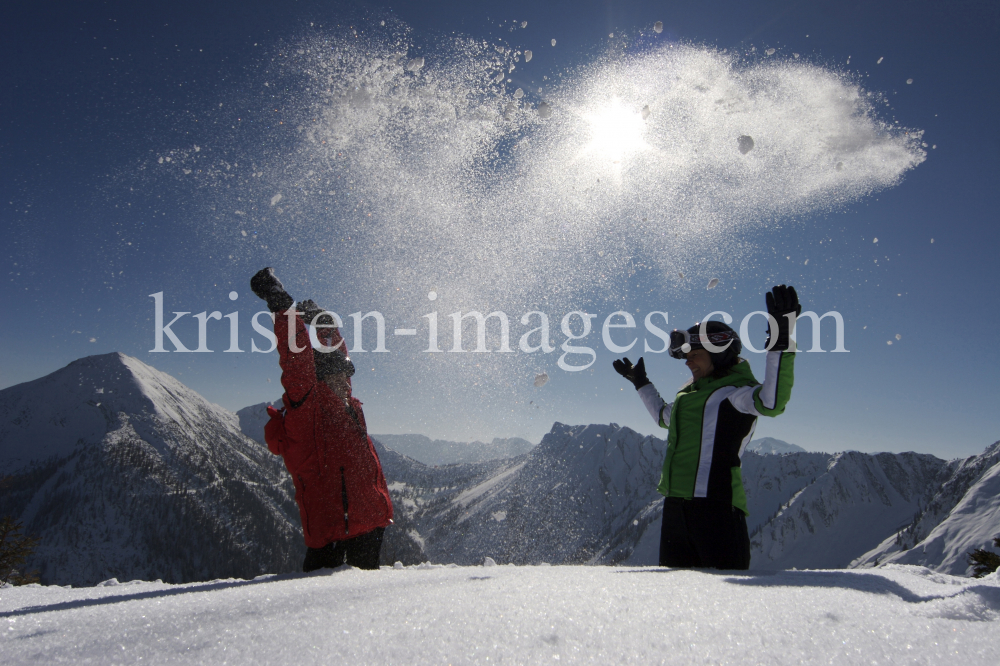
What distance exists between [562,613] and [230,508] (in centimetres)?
16611

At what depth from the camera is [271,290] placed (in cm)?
368

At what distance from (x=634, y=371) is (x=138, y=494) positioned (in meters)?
181

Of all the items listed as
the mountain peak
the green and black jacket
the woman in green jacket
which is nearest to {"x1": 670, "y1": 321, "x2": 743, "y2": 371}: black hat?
the woman in green jacket

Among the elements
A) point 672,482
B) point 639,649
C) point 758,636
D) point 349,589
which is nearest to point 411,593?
point 349,589

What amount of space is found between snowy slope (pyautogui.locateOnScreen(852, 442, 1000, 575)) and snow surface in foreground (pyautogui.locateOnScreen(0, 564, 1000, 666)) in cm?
14529

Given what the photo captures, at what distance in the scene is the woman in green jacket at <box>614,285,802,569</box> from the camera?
3.64 meters

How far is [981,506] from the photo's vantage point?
144 meters

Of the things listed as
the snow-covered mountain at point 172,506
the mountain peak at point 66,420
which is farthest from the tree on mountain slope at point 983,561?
the mountain peak at point 66,420

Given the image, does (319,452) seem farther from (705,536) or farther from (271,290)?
(705,536)

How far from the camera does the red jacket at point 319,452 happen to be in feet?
12.3

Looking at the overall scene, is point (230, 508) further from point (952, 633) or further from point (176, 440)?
point (952, 633)

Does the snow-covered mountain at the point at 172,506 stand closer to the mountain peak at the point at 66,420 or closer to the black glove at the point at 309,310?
the mountain peak at the point at 66,420

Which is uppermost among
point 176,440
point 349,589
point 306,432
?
point 306,432

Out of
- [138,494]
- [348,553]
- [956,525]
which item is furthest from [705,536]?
[956,525]
